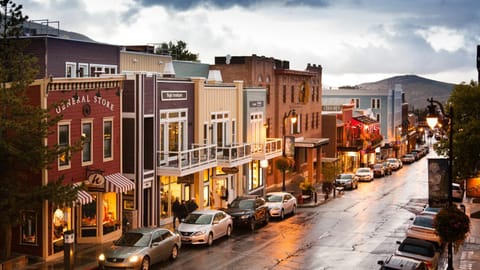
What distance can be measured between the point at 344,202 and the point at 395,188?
13.4 meters

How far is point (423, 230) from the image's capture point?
103ft

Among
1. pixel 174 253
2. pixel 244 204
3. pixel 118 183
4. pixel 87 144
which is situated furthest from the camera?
pixel 244 204

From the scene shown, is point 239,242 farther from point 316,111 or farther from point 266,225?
point 316,111

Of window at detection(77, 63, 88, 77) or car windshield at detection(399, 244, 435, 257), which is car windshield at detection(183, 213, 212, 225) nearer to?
car windshield at detection(399, 244, 435, 257)

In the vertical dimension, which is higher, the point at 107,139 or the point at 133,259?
the point at 107,139

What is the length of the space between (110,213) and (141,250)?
7.18m

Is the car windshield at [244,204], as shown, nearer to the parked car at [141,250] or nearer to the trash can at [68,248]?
the parked car at [141,250]

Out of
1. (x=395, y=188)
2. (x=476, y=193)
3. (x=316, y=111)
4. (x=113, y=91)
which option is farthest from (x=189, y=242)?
(x=316, y=111)

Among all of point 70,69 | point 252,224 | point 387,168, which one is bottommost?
point 387,168

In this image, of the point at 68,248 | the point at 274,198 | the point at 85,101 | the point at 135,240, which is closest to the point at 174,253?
the point at 135,240

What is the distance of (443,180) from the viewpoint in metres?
27.6

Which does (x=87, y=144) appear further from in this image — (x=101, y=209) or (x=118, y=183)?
(x=101, y=209)

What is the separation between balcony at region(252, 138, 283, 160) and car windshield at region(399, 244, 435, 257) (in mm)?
22407

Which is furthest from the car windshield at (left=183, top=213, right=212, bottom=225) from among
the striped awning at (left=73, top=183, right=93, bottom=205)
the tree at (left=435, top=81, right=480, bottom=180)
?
the tree at (left=435, top=81, right=480, bottom=180)
